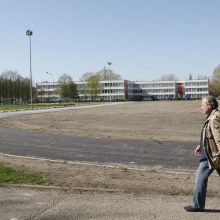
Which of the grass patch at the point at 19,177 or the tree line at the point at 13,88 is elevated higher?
the tree line at the point at 13,88

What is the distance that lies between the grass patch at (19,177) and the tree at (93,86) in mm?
166457

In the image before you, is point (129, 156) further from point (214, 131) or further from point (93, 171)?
point (214, 131)

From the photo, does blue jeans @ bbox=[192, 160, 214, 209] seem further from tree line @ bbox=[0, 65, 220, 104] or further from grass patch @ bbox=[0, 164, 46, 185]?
tree line @ bbox=[0, 65, 220, 104]

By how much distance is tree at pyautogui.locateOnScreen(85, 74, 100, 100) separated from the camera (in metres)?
177

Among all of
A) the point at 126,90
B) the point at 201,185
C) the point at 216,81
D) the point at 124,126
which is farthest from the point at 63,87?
the point at 201,185

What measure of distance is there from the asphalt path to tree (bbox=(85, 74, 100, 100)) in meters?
158

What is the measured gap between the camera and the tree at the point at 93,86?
17688 cm

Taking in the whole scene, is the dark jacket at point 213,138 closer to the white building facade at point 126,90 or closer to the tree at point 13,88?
the tree at point 13,88

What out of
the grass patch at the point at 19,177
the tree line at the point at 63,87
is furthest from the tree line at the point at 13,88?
the grass patch at the point at 19,177

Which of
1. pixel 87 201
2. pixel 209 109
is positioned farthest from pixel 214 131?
pixel 87 201

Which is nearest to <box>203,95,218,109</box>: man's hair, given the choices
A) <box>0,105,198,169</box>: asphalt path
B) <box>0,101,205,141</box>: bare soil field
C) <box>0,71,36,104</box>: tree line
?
<box>0,105,198,169</box>: asphalt path

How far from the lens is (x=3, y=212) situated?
6.73 metres

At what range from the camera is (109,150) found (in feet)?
49.1

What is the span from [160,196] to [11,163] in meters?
5.52
